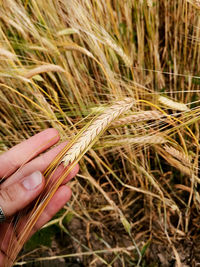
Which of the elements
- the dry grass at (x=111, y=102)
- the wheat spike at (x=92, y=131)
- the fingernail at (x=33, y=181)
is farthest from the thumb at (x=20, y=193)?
the dry grass at (x=111, y=102)

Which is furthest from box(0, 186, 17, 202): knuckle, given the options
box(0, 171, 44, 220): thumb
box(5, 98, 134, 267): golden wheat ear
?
box(5, 98, 134, 267): golden wheat ear

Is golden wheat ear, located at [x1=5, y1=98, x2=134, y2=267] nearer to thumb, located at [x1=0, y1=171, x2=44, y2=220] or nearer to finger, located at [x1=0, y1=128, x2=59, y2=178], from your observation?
thumb, located at [x1=0, y1=171, x2=44, y2=220]

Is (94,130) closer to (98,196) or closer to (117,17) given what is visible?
(98,196)

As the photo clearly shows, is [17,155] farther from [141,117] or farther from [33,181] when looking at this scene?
[141,117]

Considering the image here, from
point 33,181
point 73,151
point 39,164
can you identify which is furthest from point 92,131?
point 39,164

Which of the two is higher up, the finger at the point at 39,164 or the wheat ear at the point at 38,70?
the wheat ear at the point at 38,70

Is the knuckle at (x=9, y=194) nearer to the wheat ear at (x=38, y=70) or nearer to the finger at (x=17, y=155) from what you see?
the finger at (x=17, y=155)

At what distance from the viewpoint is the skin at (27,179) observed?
2.26 ft

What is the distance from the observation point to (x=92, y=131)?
58 centimetres

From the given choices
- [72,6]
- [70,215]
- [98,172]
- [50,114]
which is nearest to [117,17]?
[72,6]

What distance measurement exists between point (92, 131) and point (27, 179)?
27 centimetres

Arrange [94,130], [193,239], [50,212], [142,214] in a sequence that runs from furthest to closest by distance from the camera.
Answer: [142,214] → [193,239] → [50,212] → [94,130]

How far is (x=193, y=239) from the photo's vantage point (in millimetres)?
974

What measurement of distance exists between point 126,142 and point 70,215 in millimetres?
629
